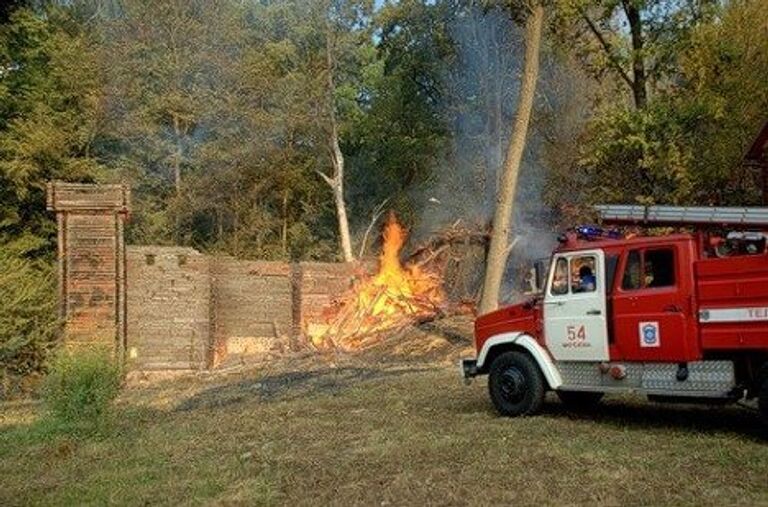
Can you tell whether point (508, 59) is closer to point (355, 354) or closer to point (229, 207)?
point (229, 207)

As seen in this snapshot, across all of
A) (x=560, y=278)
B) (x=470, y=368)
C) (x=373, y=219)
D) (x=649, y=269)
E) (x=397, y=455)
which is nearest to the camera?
(x=397, y=455)

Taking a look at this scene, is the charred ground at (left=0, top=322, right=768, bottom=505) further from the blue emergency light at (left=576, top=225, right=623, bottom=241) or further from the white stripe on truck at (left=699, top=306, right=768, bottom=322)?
the blue emergency light at (left=576, top=225, right=623, bottom=241)

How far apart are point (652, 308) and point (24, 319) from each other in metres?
19.2

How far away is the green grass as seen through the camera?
7.54 m

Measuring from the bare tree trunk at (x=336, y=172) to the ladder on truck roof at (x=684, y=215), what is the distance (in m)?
25.0

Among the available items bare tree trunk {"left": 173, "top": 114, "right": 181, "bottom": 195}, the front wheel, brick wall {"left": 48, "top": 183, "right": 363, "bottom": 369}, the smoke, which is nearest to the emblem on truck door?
the front wheel

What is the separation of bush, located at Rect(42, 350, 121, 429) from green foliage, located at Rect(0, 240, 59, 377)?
1032 cm

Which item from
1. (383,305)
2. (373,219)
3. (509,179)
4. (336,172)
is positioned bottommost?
(383,305)

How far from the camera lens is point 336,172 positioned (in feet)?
119

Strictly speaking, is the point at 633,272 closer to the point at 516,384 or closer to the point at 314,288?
the point at 516,384

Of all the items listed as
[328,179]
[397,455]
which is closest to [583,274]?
[397,455]

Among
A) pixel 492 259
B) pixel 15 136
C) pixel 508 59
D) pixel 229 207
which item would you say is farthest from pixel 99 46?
pixel 492 259

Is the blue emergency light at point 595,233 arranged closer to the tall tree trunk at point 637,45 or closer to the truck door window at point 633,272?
the truck door window at point 633,272

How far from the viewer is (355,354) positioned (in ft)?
76.2
